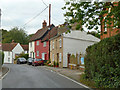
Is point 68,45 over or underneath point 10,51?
underneath

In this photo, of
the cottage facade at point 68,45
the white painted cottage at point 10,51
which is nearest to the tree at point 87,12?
the cottage facade at point 68,45

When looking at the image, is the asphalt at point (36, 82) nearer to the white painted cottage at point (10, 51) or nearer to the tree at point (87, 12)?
the tree at point (87, 12)

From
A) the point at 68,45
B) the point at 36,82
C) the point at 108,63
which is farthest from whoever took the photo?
the point at 68,45

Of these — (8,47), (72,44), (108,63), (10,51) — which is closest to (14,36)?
(8,47)

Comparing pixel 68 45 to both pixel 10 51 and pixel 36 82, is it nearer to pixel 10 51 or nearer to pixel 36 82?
pixel 36 82

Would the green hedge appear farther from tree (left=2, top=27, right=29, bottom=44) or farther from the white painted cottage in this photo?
tree (left=2, top=27, right=29, bottom=44)

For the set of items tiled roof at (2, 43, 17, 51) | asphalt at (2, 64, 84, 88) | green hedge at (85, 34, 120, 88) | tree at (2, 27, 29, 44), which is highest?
tree at (2, 27, 29, 44)

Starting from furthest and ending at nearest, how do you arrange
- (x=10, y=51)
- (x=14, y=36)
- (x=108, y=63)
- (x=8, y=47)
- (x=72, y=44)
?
(x=14, y=36) → (x=8, y=47) → (x=10, y=51) → (x=72, y=44) → (x=108, y=63)

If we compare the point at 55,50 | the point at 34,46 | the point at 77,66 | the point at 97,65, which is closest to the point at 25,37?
the point at 34,46

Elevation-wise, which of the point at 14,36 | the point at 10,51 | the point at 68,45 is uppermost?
the point at 14,36

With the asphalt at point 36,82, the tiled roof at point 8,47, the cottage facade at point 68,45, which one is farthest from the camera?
the tiled roof at point 8,47


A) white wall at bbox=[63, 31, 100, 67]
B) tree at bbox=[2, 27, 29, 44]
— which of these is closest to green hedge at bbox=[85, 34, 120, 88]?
white wall at bbox=[63, 31, 100, 67]

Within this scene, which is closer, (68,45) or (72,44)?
(68,45)

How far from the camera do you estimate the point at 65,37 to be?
31.4 metres
